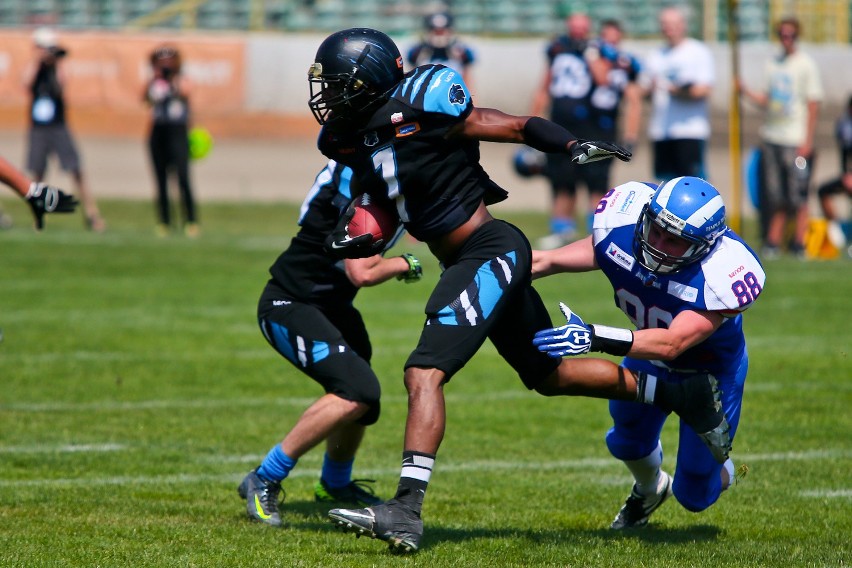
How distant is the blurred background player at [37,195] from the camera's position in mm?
5820

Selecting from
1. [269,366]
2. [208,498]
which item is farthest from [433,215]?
[269,366]

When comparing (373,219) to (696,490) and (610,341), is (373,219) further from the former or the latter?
(696,490)

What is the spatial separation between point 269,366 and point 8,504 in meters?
3.37

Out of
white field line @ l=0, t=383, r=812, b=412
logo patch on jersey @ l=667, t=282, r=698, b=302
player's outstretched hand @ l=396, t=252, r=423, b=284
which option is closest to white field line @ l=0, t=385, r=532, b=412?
white field line @ l=0, t=383, r=812, b=412

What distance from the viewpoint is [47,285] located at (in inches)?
417

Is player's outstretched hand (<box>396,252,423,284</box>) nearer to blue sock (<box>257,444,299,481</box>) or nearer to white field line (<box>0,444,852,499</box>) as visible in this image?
blue sock (<box>257,444,299,481</box>)

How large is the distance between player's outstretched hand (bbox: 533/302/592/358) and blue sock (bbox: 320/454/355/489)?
4.40 ft

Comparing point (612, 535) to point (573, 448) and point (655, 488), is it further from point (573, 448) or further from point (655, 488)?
point (573, 448)

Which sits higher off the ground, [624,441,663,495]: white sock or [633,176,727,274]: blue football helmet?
[633,176,727,274]: blue football helmet

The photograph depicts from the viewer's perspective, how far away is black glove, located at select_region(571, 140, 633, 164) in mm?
4273

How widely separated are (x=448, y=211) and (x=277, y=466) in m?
1.19

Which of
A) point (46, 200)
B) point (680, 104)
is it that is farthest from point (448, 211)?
point (680, 104)

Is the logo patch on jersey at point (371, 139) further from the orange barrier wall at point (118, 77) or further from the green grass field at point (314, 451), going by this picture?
the orange barrier wall at point (118, 77)

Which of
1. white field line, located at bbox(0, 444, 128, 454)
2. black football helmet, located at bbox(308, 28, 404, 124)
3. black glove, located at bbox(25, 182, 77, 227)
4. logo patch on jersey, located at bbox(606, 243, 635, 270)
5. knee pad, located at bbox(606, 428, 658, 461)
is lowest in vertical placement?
white field line, located at bbox(0, 444, 128, 454)
